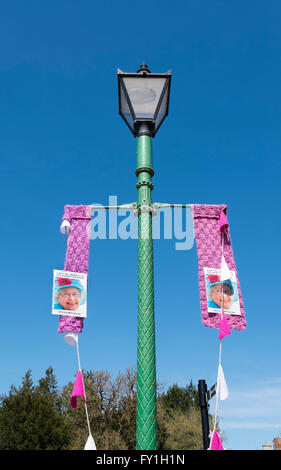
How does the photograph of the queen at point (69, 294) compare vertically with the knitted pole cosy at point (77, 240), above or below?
below

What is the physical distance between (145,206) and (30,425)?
2967 cm

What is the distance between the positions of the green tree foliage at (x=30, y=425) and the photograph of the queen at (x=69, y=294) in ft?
92.2

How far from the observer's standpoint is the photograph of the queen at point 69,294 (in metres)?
6.65

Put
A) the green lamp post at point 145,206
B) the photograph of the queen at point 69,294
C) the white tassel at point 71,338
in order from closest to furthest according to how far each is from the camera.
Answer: the green lamp post at point 145,206
the white tassel at point 71,338
the photograph of the queen at point 69,294

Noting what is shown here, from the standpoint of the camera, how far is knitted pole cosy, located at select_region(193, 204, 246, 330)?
266 inches

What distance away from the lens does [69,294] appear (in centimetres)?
675

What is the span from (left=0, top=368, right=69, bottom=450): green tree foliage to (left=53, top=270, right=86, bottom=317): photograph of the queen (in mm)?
28091

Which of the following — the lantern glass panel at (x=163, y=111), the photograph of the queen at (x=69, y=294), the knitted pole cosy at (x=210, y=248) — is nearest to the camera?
the photograph of the queen at (x=69, y=294)

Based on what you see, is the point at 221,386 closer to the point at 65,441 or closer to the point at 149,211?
the point at 149,211

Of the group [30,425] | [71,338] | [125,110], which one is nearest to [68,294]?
[71,338]

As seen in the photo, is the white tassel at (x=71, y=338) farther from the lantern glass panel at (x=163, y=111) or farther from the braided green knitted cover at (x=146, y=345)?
the lantern glass panel at (x=163, y=111)

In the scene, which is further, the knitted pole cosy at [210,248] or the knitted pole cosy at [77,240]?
the knitted pole cosy at [77,240]

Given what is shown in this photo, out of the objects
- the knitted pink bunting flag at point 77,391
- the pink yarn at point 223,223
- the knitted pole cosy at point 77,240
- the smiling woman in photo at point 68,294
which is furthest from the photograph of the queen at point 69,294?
the pink yarn at point 223,223
